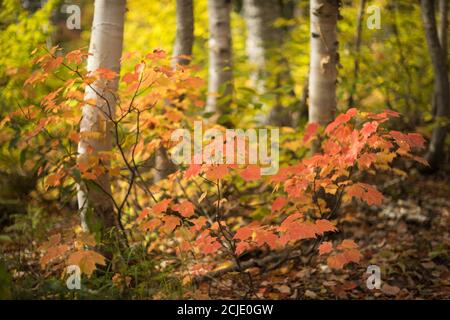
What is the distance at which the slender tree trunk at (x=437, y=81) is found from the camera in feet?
14.5

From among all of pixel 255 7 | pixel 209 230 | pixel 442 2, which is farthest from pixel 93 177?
pixel 442 2

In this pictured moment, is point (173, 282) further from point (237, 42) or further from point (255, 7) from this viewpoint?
point (237, 42)

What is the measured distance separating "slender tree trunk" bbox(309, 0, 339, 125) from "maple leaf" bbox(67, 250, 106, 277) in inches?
84.4

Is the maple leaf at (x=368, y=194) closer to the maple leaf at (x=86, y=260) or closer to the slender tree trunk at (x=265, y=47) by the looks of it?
the maple leaf at (x=86, y=260)

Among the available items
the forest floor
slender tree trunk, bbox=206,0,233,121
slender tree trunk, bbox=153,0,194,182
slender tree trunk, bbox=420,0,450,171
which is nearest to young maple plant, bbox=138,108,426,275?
the forest floor

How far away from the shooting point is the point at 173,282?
99.8 inches

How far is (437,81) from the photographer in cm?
473

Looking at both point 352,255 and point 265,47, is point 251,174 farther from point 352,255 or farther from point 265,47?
point 265,47

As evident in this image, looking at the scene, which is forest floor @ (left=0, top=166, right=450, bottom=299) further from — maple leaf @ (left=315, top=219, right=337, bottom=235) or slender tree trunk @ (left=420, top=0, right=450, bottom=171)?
slender tree trunk @ (left=420, top=0, right=450, bottom=171)

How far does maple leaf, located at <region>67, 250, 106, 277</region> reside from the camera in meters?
2.19

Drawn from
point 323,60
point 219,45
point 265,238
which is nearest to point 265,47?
point 219,45

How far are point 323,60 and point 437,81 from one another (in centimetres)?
210

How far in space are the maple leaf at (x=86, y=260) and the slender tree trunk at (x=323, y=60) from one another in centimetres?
214
